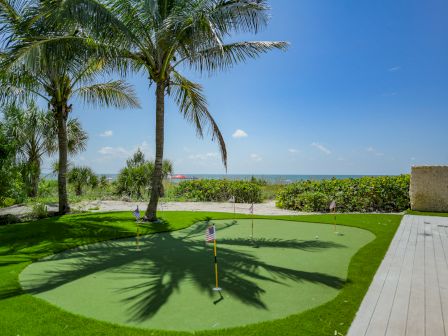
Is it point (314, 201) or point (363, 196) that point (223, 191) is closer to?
point (314, 201)

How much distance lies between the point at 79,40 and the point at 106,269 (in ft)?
19.2

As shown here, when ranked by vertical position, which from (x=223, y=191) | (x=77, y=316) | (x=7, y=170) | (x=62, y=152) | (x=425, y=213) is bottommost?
(x=77, y=316)

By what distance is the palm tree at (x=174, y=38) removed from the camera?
7594 mm

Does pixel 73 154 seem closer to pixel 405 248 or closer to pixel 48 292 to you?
pixel 48 292

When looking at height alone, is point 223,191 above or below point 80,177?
below

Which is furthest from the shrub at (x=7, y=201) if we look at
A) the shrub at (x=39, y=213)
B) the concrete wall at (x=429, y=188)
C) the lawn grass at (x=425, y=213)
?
the concrete wall at (x=429, y=188)

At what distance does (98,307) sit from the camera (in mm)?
3602

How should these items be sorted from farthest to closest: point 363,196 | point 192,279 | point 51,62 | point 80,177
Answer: point 80,177 < point 363,196 < point 51,62 < point 192,279

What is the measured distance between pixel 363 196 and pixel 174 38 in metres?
9.37

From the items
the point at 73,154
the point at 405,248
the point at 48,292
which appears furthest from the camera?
the point at 73,154

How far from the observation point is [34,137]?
16641 millimetres

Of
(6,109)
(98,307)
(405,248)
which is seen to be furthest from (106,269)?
(6,109)

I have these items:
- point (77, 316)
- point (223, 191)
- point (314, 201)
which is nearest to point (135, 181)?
point (223, 191)

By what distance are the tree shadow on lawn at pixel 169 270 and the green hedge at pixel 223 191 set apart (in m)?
9.76
